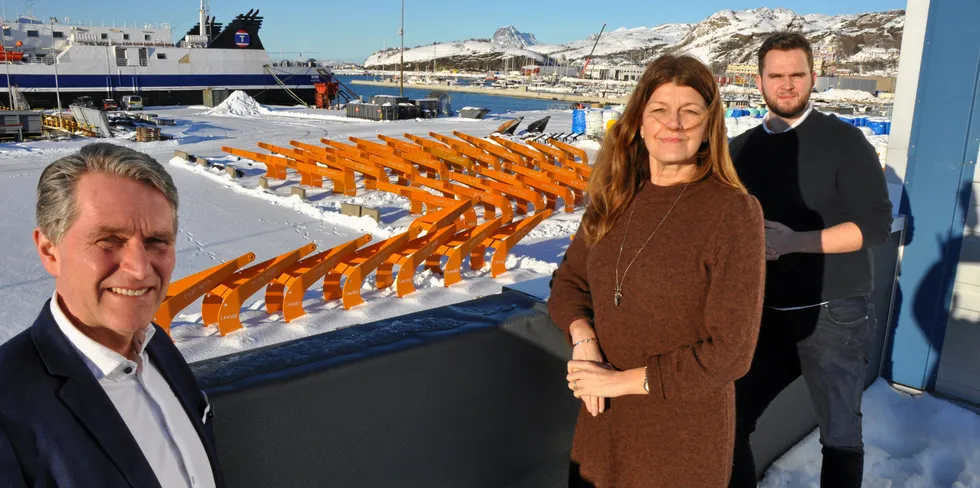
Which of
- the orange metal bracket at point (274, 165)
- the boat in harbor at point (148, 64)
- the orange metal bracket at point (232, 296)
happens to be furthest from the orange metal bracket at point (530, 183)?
the boat in harbor at point (148, 64)

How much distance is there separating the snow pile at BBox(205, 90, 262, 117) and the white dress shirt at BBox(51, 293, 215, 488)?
25402 millimetres

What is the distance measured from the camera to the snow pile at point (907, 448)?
2547 millimetres

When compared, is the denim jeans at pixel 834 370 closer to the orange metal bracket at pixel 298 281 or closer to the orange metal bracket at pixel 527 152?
the orange metal bracket at pixel 298 281

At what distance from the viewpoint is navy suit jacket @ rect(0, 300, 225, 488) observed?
0.85 meters

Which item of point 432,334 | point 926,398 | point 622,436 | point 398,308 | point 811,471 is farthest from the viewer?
point 398,308

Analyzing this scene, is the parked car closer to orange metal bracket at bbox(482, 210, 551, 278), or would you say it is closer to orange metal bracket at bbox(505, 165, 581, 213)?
orange metal bracket at bbox(505, 165, 581, 213)

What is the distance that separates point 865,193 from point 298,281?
368 cm

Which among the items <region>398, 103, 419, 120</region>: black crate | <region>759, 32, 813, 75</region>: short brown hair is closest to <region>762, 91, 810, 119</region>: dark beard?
<region>759, 32, 813, 75</region>: short brown hair

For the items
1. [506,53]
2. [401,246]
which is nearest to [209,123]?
[401,246]

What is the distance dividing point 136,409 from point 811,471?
8.14 feet

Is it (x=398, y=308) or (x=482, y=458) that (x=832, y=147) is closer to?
(x=482, y=458)

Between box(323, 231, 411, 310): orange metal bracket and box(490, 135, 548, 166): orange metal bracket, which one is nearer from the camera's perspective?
box(323, 231, 411, 310): orange metal bracket

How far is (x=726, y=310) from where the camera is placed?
131 cm

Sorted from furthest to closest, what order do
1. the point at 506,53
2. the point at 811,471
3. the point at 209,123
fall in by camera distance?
the point at 506,53, the point at 209,123, the point at 811,471
